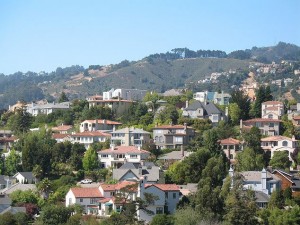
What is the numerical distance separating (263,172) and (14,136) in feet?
83.4

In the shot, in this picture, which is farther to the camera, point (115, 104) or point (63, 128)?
point (115, 104)

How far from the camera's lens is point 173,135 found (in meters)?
54.3

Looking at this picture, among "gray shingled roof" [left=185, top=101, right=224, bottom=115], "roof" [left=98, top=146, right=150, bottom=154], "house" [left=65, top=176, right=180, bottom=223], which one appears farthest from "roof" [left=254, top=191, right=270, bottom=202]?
"gray shingled roof" [left=185, top=101, right=224, bottom=115]

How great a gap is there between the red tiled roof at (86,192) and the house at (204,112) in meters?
17.0

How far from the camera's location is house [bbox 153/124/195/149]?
54.3m

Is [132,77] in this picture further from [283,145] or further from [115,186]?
[115,186]

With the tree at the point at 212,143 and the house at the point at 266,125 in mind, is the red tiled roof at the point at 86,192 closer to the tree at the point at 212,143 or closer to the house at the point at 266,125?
the tree at the point at 212,143

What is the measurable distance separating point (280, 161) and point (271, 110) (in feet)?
36.4

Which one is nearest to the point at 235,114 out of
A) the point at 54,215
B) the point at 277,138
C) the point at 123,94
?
the point at 277,138

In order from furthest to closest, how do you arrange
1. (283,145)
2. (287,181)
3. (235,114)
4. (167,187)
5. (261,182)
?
(235,114), (283,145), (287,181), (261,182), (167,187)

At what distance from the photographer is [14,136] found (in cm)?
6172

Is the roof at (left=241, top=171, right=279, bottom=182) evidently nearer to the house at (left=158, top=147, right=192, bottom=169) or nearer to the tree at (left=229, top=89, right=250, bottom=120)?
the house at (left=158, top=147, right=192, bottom=169)

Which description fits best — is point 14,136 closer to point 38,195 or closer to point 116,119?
point 116,119

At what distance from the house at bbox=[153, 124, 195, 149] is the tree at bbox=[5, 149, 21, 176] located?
398 inches
